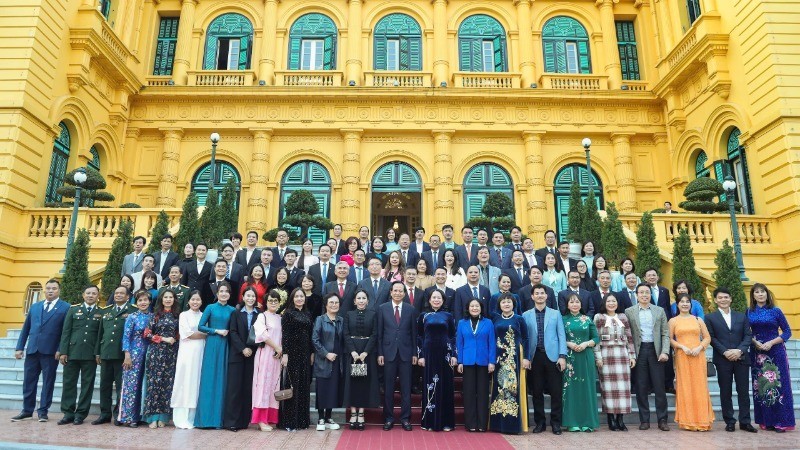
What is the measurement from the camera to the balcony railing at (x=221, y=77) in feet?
59.2

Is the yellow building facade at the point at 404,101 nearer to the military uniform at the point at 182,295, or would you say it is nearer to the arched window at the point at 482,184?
the arched window at the point at 482,184

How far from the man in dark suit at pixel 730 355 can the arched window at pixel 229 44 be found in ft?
56.6

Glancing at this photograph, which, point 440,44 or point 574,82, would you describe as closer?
point 574,82

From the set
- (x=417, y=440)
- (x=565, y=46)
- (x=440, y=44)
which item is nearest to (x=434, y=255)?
(x=417, y=440)

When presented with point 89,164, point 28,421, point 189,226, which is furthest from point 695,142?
point 89,164

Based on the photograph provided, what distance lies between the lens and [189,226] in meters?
12.4

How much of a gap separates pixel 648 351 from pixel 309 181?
13067mm

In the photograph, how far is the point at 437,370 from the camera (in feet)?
22.1

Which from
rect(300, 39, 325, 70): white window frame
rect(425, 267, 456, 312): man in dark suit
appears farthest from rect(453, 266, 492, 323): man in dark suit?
rect(300, 39, 325, 70): white window frame

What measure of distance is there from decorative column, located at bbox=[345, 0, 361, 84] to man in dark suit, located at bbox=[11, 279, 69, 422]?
42.0 feet

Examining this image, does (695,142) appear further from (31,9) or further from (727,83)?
(31,9)

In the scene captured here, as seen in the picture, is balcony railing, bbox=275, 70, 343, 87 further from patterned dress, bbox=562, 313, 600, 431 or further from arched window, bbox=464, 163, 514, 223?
patterned dress, bbox=562, 313, 600, 431

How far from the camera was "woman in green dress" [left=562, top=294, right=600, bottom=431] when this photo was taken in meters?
6.61

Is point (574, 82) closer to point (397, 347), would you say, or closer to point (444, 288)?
point (444, 288)
